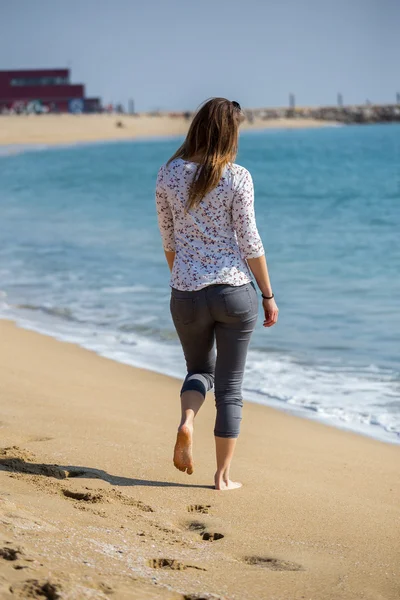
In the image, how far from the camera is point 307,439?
4.99m

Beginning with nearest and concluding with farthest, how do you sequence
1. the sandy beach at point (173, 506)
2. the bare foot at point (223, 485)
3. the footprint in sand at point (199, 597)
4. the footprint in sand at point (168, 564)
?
1. the footprint in sand at point (199, 597)
2. the sandy beach at point (173, 506)
3. the footprint in sand at point (168, 564)
4. the bare foot at point (223, 485)

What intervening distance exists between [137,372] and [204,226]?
3.10 metres

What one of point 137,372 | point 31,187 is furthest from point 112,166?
point 137,372

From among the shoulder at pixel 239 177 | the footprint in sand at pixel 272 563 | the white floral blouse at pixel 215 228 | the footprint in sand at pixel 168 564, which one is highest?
the shoulder at pixel 239 177

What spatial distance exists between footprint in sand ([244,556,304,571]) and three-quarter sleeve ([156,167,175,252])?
1.41m

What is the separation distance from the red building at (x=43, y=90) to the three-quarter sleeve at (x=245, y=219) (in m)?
107

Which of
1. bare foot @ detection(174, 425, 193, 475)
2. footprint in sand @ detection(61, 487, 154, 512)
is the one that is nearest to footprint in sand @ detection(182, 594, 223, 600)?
footprint in sand @ detection(61, 487, 154, 512)

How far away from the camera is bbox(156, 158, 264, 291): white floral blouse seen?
11.6 ft

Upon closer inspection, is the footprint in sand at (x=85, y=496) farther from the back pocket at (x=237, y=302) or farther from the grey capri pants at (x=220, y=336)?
the back pocket at (x=237, y=302)

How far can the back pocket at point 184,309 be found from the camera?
3.61 metres

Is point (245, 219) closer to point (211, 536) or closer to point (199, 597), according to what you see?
point (211, 536)

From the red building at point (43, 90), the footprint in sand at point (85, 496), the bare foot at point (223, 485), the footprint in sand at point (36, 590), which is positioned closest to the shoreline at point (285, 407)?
the bare foot at point (223, 485)

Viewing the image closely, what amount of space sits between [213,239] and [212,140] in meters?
0.41

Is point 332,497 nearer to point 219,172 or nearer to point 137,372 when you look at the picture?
point 219,172
